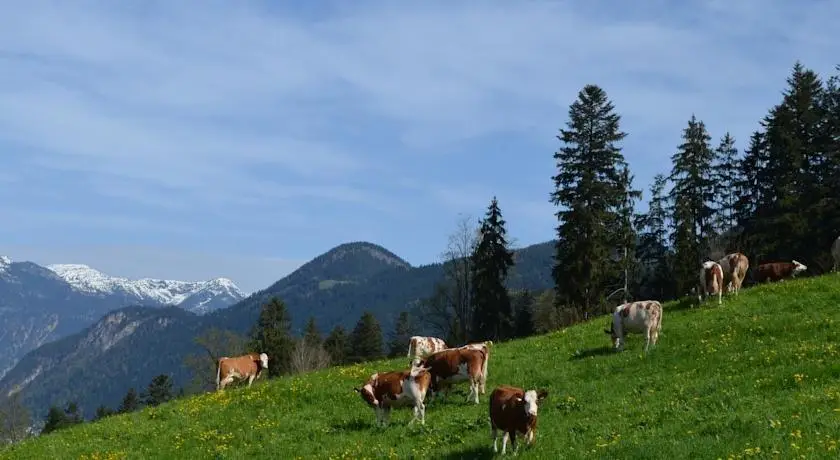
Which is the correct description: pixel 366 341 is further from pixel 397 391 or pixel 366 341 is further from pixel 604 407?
pixel 604 407

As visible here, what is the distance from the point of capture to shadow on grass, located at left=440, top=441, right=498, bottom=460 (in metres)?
15.9

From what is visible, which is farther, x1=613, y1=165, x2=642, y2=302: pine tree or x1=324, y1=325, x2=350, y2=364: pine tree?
x1=324, y1=325, x2=350, y2=364: pine tree

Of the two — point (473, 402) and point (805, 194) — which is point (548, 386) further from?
point (805, 194)

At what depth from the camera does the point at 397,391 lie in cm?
2069

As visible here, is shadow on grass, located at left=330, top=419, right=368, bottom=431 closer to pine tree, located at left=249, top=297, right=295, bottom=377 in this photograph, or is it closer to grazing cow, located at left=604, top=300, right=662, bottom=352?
grazing cow, located at left=604, top=300, right=662, bottom=352

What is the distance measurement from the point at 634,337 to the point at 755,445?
16050 millimetres

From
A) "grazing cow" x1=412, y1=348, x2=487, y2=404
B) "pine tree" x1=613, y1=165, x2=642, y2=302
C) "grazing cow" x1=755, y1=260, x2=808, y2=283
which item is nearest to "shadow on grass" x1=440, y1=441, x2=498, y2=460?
"grazing cow" x1=412, y1=348, x2=487, y2=404

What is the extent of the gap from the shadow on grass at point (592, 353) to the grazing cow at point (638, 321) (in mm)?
353

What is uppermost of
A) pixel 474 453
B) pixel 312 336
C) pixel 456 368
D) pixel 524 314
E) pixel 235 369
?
pixel 524 314

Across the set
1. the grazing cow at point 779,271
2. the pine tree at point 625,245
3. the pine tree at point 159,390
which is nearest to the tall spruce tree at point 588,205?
the pine tree at point 625,245

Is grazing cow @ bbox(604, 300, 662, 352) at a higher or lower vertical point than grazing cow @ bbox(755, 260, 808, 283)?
lower

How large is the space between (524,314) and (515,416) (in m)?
75.4

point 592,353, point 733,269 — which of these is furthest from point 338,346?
point 592,353

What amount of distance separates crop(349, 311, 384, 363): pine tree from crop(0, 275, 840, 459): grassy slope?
84.8m
